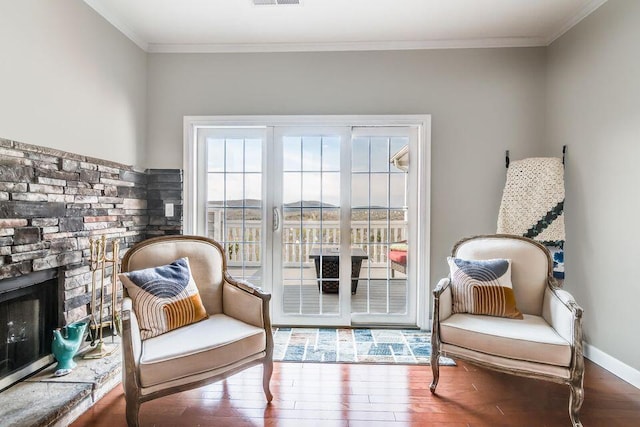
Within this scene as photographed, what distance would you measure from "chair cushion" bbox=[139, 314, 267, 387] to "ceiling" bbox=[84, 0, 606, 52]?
2.26 metres

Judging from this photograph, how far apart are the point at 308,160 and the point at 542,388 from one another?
7.91 ft

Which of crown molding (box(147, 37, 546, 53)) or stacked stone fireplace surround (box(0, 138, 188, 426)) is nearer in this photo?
stacked stone fireplace surround (box(0, 138, 188, 426))

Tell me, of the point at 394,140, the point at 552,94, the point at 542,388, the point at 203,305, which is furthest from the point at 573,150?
the point at 203,305

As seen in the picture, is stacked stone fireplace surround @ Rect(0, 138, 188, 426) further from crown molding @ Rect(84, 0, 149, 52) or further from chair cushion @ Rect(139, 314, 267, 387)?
crown molding @ Rect(84, 0, 149, 52)

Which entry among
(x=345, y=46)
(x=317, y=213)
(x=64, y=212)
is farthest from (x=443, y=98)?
(x=64, y=212)

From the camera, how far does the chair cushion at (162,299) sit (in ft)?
6.32

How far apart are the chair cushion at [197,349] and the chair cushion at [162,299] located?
0.17 ft

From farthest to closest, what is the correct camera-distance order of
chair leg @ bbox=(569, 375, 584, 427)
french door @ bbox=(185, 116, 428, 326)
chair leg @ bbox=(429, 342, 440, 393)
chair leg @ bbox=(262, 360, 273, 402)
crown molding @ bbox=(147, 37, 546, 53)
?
french door @ bbox=(185, 116, 428, 326)
crown molding @ bbox=(147, 37, 546, 53)
chair leg @ bbox=(429, 342, 440, 393)
chair leg @ bbox=(262, 360, 273, 402)
chair leg @ bbox=(569, 375, 584, 427)

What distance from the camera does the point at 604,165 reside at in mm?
2473

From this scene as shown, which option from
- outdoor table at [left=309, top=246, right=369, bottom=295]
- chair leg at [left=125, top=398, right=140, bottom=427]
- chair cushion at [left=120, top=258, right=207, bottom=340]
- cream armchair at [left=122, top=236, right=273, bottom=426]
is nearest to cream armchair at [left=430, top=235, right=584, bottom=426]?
outdoor table at [left=309, top=246, right=369, bottom=295]

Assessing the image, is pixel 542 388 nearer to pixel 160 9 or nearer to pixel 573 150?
pixel 573 150

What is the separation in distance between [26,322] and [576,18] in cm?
434

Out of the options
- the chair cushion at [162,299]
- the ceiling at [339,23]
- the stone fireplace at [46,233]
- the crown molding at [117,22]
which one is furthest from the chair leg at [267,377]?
the crown molding at [117,22]

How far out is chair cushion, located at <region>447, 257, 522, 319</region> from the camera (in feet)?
7.27
